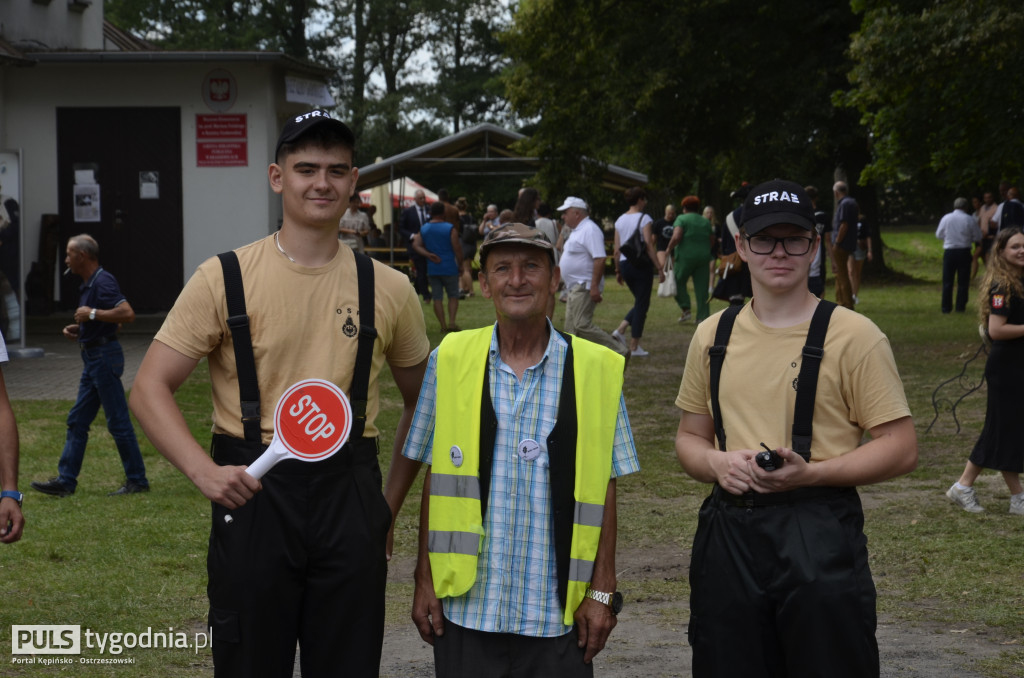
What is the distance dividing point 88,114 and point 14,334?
5091mm

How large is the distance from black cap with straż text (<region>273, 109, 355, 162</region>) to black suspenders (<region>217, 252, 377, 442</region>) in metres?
0.36

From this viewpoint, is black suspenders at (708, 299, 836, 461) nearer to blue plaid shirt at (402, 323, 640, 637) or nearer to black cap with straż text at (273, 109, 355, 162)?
blue plaid shirt at (402, 323, 640, 637)

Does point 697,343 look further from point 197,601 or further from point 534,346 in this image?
point 197,601

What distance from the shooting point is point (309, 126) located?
11.5 ft

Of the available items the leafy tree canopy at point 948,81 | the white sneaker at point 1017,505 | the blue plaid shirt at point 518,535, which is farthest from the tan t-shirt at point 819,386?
the leafy tree canopy at point 948,81

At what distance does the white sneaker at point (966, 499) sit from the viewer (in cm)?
841

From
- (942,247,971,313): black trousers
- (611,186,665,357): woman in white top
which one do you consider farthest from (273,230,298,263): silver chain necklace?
(942,247,971,313): black trousers

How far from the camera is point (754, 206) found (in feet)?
11.8

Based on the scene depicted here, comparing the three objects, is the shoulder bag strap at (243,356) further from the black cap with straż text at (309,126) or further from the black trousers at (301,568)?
the black cap with straż text at (309,126)

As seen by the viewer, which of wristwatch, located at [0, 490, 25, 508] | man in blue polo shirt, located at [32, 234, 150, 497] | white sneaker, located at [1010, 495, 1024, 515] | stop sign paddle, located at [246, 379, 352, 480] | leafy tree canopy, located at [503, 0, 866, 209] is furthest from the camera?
leafy tree canopy, located at [503, 0, 866, 209]

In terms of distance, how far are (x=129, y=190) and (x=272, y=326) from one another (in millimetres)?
17214

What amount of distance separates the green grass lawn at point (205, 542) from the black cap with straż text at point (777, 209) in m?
2.92

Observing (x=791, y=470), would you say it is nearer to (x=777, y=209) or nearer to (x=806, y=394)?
(x=806, y=394)

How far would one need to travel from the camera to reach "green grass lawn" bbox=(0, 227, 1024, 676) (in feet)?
20.3
